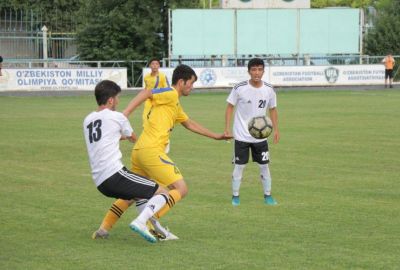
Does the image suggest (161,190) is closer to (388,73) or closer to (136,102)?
(136,102)

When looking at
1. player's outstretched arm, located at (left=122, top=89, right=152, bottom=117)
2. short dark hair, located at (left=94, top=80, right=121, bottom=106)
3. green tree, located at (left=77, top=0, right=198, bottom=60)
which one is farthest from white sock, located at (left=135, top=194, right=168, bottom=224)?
green tree, located at (left=77, top=0, right=198, bottom=60)

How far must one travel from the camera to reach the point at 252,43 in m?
Answer: 49.3

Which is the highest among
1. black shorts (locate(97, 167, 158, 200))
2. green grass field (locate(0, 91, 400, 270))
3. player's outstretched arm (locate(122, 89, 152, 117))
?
player's outstretched arm (locate(122, 89, 152, 117))

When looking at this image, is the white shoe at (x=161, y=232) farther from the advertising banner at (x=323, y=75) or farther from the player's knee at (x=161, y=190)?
the advertising banner at (x=323, y=75)

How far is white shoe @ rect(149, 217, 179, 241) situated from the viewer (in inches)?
361

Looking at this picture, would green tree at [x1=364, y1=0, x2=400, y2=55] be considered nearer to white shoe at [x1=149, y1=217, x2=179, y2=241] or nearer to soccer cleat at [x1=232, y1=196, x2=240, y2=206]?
soccer cleat at [x1=232, y1=196, x2=240, y2=206]

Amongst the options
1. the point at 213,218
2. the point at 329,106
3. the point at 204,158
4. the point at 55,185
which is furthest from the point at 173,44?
the point at 213,218

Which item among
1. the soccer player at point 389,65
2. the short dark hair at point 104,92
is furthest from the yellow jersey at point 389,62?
the short dark hair at point 104,92

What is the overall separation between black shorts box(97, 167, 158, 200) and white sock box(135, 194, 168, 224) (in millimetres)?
105

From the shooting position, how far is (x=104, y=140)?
8.73 m

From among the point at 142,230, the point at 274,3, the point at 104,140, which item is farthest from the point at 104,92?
the point at 274,3

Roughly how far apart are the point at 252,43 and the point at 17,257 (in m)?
41.7

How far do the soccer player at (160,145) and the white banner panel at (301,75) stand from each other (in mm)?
33852

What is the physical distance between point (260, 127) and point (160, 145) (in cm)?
247
